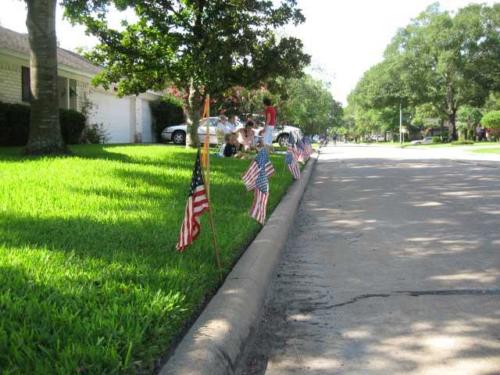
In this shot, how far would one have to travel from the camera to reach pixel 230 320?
348 cm

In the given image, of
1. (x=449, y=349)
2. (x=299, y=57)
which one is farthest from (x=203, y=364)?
(x=299, y=57)

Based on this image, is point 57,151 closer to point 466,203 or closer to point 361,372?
point 466,203

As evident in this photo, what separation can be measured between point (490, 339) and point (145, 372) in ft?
7.02

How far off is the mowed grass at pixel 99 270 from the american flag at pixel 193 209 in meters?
0.22

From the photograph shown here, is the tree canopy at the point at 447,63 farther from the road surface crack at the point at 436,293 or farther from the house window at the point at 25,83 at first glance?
the road surface crack at the point at 436,293

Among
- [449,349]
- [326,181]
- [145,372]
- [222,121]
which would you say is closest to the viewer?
Answer: [145,372]

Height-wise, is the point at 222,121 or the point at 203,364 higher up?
the point at 222,121

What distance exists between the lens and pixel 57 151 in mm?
12359

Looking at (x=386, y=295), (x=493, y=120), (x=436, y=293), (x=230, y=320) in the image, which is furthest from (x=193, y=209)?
(x=493, y=120)

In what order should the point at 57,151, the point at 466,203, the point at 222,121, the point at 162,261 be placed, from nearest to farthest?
the point at 162,261 < the point at 466,203 < the point at 57,151 < the point at 222,121

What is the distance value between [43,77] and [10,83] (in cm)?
784

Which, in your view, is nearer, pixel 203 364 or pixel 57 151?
pixel 203 364

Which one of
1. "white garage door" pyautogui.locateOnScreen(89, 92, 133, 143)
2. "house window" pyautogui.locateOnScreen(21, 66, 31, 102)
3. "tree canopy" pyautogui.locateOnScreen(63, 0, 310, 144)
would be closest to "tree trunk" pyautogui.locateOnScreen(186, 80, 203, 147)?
"tree canopy" pyautogui.locateOnScreen(63, 0, 310, 144)

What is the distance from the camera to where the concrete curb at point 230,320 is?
9.42ft
